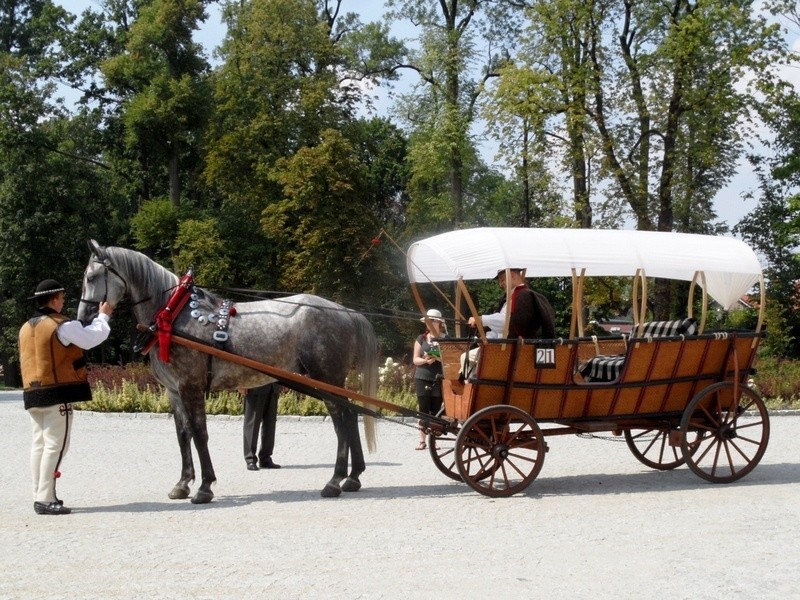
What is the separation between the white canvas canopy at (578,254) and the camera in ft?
33.5

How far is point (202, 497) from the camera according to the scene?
9977 millimetres

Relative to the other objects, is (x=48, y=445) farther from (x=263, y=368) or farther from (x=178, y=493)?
(x=263, y=368)

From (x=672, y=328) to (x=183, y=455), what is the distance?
→ 209 inches

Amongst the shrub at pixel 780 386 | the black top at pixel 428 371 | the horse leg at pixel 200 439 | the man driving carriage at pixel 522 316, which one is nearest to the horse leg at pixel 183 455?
the horse leg at pixel 200 439

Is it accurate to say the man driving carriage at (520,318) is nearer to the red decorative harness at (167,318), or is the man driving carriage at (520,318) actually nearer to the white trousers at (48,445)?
the red decorative harness at (167,318)

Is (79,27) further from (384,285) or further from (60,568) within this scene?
(60,568)

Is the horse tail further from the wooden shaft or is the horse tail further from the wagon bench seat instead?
the wagon bench seat

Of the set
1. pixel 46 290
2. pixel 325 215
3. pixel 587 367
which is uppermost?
pixel 325 215

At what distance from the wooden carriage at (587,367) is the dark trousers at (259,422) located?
2.63m

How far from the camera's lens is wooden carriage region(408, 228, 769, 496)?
33.5ft

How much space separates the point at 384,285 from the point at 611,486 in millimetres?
28806

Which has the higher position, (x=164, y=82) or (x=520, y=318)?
(x=164, y=82)

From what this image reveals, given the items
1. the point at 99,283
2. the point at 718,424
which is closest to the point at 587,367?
the point at 718,424

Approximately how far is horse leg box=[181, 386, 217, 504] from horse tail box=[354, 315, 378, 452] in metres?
1.73
